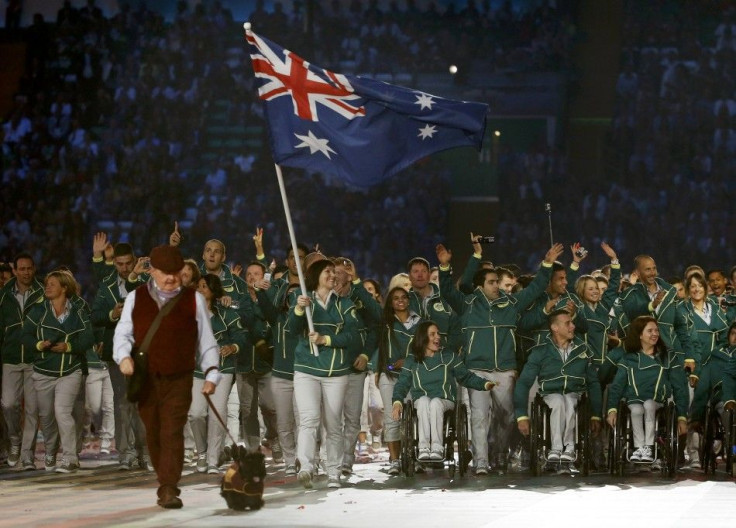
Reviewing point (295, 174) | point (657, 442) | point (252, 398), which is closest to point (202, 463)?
point (252, 398)

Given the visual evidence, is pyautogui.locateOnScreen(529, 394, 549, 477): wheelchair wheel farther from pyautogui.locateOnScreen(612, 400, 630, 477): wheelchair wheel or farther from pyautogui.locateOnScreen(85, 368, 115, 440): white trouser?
pyautogui.locateOnScreen(85, 368, 115, 440): white trouser

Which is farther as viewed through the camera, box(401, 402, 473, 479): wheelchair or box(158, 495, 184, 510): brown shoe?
box(401, 402, 473, 479): wheelchair

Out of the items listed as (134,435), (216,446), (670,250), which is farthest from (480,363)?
(670,250)

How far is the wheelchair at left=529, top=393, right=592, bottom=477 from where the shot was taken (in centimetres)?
1255

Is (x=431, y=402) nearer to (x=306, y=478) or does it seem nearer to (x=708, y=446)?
(x=306, y=478)

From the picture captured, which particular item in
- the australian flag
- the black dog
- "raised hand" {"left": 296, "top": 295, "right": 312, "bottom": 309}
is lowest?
the black dog

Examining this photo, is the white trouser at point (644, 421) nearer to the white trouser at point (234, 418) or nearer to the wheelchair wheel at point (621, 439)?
the wheelchair wheel at point (621, 439)

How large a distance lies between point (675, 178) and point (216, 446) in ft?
46.9

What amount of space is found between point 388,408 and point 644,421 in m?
2.39

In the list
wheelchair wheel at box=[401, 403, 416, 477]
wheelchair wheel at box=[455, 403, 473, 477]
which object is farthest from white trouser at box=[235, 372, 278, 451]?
wheelchair wheel at box=[455, 403, 473, 477]

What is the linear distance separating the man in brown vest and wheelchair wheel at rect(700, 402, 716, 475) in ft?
17.3

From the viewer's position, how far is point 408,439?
41.0 feet

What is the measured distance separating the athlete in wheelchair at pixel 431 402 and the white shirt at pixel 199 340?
2.66 meters

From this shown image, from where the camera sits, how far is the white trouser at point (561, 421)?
41.3ft
